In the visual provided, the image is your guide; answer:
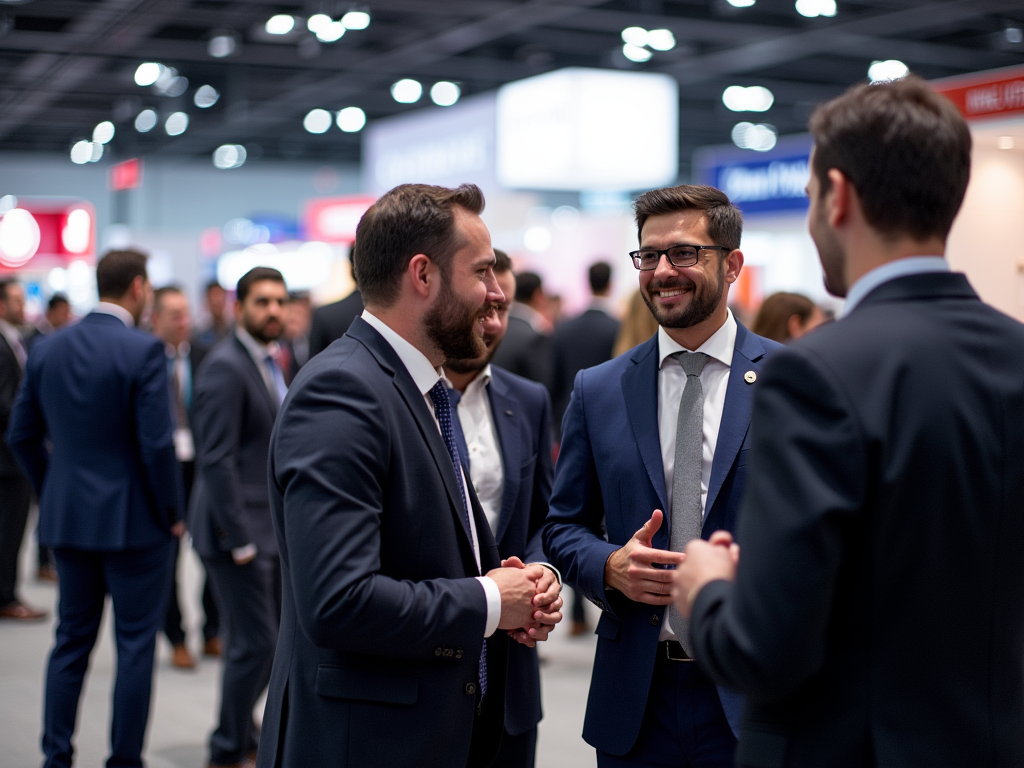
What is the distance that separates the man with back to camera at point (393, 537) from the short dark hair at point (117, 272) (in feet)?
7.19

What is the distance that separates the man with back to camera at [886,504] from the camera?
1138 millimetres

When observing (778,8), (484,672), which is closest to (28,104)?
(778,8)

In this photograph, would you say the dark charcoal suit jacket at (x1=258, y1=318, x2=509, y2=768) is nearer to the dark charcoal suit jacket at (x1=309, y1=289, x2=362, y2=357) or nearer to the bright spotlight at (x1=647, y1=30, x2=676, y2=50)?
the dark charcoal suit jacket at (x1=309, y1=289, x2=362, y2=357)

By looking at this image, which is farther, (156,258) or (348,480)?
(156,258)

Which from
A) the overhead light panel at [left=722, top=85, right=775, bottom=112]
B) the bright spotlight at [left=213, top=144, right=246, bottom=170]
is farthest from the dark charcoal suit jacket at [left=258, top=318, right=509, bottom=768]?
the bright spotlight at [left=213, top=144, right=246, bottom=170]

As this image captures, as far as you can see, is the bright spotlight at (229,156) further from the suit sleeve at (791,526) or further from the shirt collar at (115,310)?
the suit sleeve at (791,526)

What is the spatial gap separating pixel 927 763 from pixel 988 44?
1407 centimetres

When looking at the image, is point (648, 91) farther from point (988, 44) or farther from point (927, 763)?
point (927, 763)

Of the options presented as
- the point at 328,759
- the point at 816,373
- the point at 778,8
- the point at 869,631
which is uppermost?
the point at 778,8

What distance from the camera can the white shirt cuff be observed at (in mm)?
1736

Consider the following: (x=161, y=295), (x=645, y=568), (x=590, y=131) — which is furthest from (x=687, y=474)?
(x=590, y=131)

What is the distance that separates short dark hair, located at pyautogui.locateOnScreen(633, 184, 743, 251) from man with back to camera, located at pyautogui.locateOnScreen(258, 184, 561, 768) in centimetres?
43

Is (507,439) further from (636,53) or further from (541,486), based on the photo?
(636,53)

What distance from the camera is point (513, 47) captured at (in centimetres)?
1363
